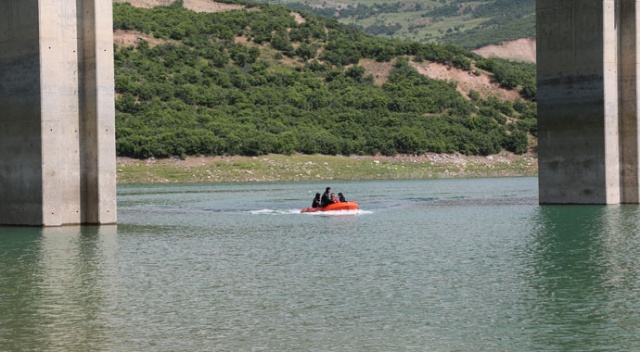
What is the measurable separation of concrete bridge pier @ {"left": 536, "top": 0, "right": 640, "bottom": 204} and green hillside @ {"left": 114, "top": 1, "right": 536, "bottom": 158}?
4979 cm

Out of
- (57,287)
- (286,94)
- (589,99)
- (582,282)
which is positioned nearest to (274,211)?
(589,99)

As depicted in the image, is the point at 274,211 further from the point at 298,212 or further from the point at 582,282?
the point at 582,282

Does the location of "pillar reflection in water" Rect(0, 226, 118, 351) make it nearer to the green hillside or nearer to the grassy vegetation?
the grassy vegetation

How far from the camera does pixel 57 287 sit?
25.2 meters

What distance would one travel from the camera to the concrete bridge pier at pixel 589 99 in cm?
4806

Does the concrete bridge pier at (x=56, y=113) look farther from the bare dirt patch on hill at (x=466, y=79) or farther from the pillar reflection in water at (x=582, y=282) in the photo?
the bare dirt patch on hill at (x=466, y=79)

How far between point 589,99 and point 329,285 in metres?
26.6

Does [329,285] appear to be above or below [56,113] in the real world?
below

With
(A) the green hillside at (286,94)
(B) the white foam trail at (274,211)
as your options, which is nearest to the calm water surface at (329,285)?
(B) the white foam trail at (274,211)

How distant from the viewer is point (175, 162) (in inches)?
3713

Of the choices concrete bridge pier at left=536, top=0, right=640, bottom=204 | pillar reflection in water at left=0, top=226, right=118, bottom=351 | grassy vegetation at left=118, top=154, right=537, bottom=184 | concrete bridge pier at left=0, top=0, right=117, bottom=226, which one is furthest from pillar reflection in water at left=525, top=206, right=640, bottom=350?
grassy vegetation at left=118, top=154, right=537, bottom=184

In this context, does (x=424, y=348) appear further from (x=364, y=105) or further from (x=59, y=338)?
(x=364, y=105)

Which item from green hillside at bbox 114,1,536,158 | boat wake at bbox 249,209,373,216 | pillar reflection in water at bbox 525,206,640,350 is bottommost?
pillar reflection in water at bbox 525,206,640,350

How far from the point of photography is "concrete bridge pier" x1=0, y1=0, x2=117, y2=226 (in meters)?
38.8
